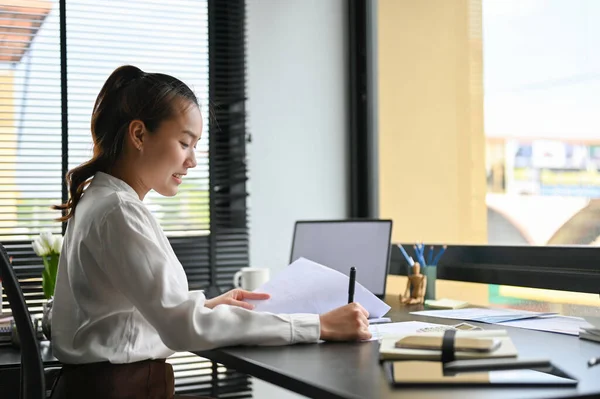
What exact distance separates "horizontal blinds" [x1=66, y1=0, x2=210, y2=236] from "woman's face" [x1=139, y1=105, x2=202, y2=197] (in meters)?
1.36

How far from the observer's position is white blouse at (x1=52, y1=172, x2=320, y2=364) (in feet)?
4.75

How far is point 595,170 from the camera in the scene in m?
2.37

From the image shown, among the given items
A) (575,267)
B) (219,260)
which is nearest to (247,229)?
(219,260)

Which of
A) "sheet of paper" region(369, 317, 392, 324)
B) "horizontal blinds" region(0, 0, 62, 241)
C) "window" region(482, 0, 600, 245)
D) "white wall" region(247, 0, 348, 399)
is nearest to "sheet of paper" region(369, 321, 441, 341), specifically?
"sheet of paper" region(369, 317, 392, 324)

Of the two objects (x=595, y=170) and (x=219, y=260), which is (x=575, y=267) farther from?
(x=219, y=260)

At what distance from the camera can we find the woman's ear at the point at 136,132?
1676 millimetres

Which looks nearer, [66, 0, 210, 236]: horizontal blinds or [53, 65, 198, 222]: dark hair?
[53, 65, 198, 222]: dark hair

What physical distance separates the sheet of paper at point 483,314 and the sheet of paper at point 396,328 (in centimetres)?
17

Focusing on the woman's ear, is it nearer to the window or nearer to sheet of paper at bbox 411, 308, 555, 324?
sheet of paper at bbox 411, 308, 555, 324

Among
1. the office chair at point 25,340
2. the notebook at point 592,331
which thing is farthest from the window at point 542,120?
the office chair at point 25,340

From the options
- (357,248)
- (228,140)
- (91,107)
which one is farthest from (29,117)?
(357,248)

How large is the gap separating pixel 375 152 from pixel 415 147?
0.74ft

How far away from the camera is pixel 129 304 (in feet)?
5.12

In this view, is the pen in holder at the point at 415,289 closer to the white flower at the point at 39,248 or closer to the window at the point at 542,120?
the window at the point at 542,120
